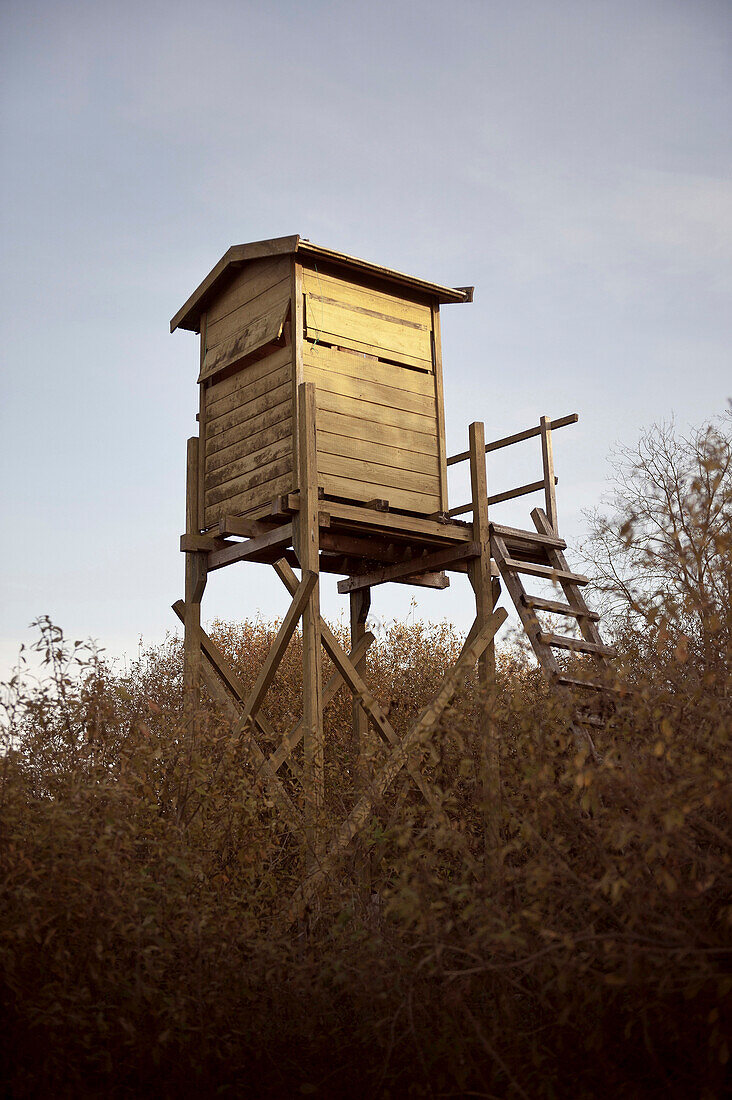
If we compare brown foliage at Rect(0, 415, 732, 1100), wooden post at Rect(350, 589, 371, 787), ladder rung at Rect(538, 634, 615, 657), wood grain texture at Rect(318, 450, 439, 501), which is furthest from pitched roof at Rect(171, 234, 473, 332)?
brown foliage at Rect(0, 415, 732, 1100)

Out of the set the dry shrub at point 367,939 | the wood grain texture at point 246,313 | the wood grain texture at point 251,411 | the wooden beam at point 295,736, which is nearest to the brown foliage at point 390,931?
the dry shrub at point 367,939

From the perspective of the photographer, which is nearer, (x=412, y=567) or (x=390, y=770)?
(x=390, y=770)

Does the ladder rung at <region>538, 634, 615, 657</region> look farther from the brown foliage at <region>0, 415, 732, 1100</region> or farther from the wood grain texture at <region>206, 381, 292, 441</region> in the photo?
the wood grain texture at <region>206, 381, 292, 441</region>

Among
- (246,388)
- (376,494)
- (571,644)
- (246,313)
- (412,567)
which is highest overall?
(246,313)

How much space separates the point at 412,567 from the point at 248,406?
2590 mm

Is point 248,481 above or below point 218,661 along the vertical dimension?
above

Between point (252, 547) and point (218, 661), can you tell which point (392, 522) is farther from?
point (218, 661)

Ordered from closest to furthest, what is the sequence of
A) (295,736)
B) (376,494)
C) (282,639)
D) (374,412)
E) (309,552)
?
1. (309,552)
2. (282,639)
3. (295,736)
4. (376,494)
5. (374,412)

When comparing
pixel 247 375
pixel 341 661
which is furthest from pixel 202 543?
pixel 341 661

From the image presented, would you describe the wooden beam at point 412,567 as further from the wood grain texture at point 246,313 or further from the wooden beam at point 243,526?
the wood grain texture at point 246,313

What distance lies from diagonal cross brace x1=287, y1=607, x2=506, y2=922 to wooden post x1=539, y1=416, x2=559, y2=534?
1601mm

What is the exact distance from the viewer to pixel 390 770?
9195 millimetres

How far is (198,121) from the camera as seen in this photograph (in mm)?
13273

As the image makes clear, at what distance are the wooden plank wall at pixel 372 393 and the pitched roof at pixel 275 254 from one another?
0.72 ft
